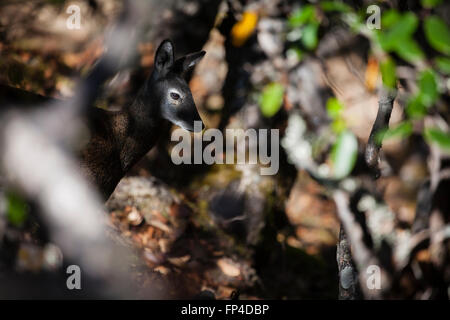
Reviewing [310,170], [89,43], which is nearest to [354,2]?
[310,170]

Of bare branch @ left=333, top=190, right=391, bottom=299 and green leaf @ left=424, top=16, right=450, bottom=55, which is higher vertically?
green leaf @ left=424, top=16, right=450, bottom=55

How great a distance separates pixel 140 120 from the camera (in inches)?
127

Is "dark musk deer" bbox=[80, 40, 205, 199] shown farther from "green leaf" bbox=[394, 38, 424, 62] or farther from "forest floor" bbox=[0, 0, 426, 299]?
"green leaf" bbox=[394, 38, 424, 62]

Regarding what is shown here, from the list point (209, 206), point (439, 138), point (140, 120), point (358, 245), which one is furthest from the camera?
point (209, 206)

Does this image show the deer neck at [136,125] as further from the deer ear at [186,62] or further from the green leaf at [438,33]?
the green leaf at [438,33]

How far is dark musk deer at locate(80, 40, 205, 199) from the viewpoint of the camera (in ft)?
9.77

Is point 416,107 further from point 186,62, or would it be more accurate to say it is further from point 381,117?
point 186,62

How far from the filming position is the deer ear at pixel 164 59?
118 inches

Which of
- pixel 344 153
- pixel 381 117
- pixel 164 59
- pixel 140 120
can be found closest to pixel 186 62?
pixel 164 59

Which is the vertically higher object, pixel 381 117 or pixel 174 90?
pixel 174 90

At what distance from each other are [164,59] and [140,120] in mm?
521

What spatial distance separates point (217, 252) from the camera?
4004 mm

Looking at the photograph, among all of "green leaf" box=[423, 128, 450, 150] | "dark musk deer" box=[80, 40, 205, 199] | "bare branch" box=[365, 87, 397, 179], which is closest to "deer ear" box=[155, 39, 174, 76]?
"dark musk deer" box=[80, 40, 205, 199]

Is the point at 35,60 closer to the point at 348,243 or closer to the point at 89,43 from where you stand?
the point at 89,43
